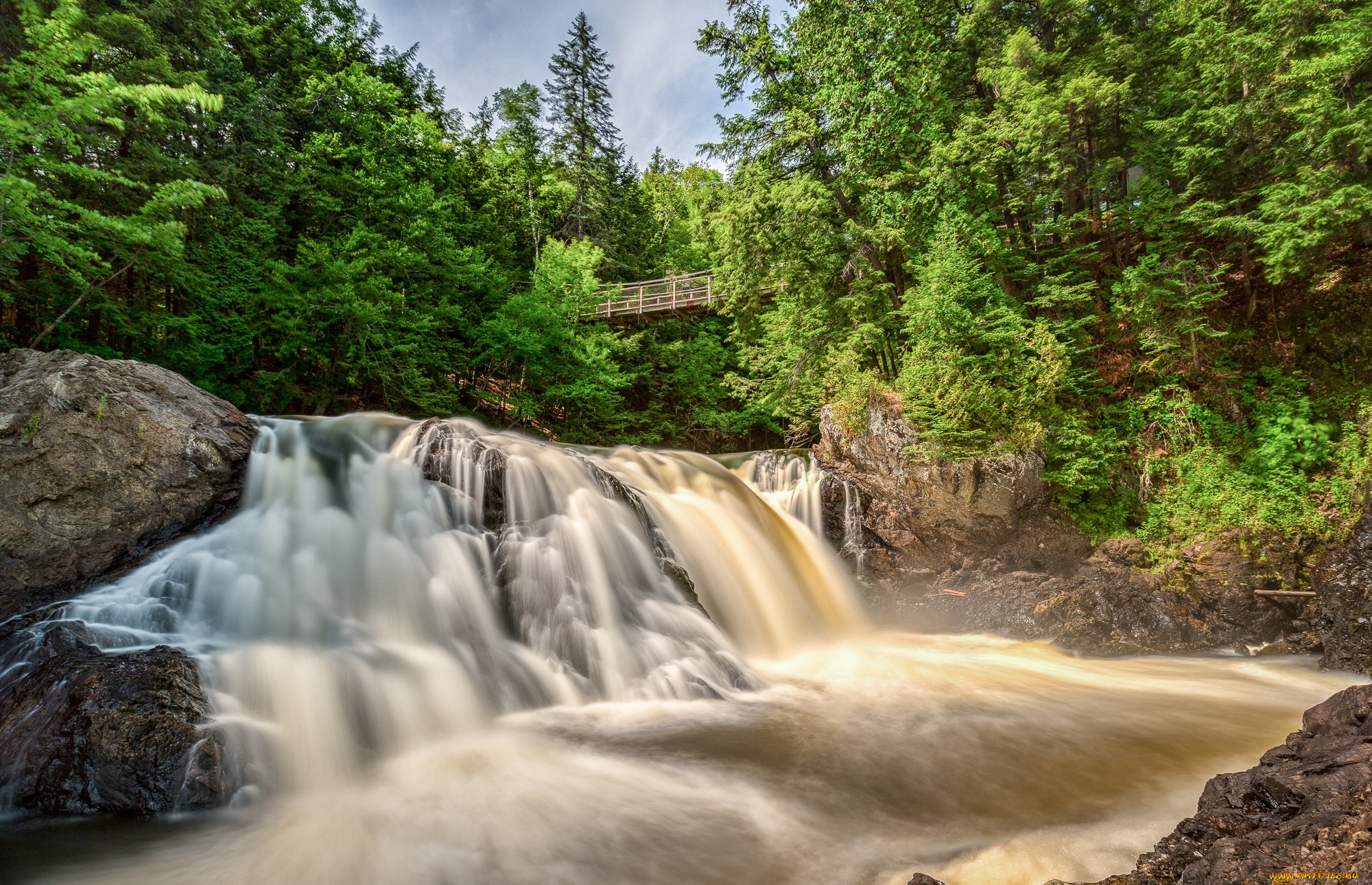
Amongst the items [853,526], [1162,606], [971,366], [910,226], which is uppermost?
[910,226]

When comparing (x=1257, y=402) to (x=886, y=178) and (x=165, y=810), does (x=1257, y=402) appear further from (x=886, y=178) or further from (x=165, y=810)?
(x=165, y=810)

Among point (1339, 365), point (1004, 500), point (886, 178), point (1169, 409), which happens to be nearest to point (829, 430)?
point (1004, 500)

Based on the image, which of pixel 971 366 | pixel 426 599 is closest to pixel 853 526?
pixel 971 366

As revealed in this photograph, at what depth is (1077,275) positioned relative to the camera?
9.91 metres

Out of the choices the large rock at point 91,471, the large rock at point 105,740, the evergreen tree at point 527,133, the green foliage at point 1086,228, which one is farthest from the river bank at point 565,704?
the evergreen tree at point 527,133

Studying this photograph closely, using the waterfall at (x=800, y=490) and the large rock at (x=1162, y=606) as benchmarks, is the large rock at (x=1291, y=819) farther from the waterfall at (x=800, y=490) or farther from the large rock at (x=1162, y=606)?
the waterfall at (x=800, y=490)

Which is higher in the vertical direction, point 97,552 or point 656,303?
point 656,303

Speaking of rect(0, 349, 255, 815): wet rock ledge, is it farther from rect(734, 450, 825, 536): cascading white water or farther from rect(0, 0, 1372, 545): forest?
rect(734, 450, 825, 536): cascading white water

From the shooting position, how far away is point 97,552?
5.20 m

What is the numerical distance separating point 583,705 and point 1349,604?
27.1 feet

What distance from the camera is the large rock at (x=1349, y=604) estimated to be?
595cm

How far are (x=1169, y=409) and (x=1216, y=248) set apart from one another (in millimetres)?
3908

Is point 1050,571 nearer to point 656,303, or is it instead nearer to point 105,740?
point 105,740

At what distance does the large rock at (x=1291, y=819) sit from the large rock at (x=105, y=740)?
5.00m
